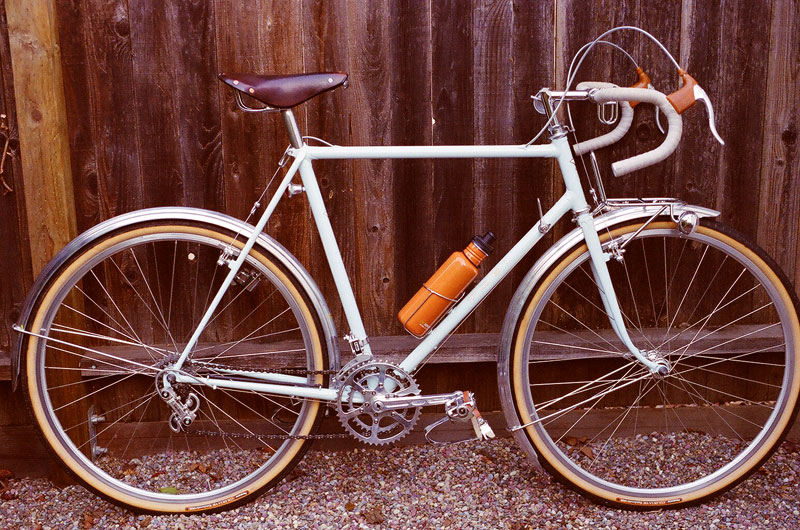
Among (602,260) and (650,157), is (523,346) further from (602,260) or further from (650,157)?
(650,157)

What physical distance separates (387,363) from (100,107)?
150cm

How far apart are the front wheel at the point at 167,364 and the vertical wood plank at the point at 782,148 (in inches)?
76.6

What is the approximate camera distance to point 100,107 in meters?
2.78

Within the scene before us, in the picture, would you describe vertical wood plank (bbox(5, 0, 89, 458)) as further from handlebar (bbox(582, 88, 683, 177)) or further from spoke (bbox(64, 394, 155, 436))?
handlebar (bbox(582, 88, 683, 177))

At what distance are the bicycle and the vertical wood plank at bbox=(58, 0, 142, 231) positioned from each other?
0.23m

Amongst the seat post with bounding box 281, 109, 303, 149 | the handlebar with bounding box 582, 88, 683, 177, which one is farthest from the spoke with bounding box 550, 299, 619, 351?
the seat post with bounding box 281, 109, 303, 149

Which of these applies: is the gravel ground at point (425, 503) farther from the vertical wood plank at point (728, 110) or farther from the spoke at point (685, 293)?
the vertical wood plank at point (728, 110)

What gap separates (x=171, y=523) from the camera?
8.48ft

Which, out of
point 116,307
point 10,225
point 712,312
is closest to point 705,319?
point 712,312

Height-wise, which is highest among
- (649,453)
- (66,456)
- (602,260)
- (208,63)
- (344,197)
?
(208,63)

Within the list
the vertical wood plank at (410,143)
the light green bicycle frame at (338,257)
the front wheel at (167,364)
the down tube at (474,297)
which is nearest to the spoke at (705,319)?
the light green bicycle frame at (338,257)

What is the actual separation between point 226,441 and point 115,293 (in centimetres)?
78

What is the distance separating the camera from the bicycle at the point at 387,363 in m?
2.47

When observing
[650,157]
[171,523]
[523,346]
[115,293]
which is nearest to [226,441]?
[171,523]
